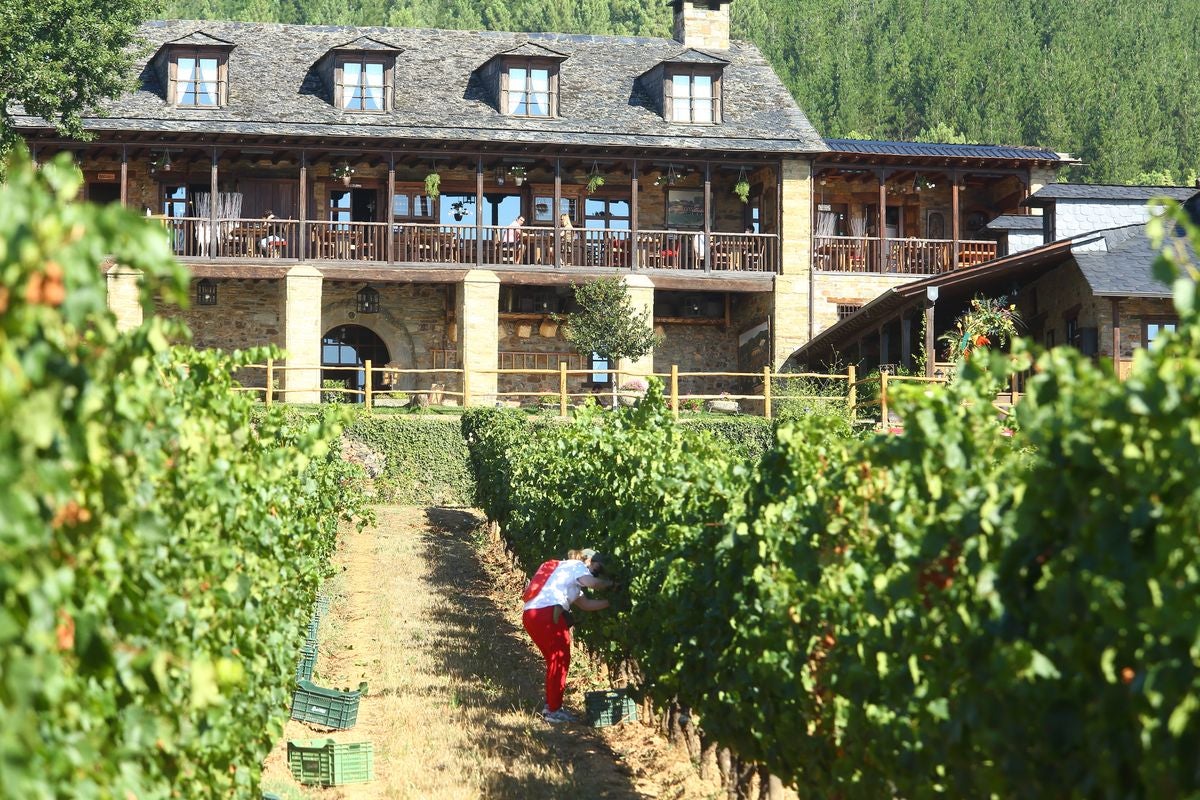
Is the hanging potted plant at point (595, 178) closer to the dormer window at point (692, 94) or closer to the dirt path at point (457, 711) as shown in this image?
the dormer window at point (692, 94)

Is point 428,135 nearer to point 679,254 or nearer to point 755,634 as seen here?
point 679,254

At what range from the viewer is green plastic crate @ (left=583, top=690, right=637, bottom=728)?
33.5ft

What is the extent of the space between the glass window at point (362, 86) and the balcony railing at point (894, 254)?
8.38 m

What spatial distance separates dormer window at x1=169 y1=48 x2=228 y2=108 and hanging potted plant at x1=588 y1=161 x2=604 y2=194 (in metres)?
6.59

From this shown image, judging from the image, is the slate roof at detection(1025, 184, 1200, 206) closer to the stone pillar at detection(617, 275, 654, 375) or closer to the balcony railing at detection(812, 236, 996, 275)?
the balcony railing at detection(812, 236, 996, 275)

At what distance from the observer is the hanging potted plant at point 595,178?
2817cm

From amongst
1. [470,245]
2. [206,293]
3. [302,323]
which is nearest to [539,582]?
[302,323]

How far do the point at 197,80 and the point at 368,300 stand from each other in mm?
4873

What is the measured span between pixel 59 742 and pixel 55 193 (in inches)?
47.0

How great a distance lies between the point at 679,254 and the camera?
29.0 metres

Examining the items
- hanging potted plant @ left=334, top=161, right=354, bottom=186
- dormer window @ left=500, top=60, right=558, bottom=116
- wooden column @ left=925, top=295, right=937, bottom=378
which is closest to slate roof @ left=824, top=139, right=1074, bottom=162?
dormer window @ left=500, top=60, right=558, bottom=116

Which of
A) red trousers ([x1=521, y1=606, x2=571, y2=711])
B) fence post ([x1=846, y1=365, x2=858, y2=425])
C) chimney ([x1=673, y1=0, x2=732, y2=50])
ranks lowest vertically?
red trousers ([x1=521, y1=606, x2=571, y2=711])

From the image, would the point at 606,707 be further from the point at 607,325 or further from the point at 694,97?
the point at 694,97

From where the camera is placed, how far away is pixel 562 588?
10.3 metres
